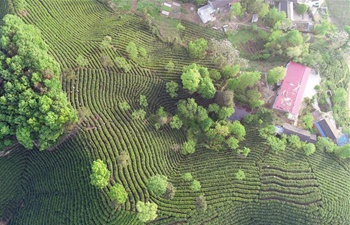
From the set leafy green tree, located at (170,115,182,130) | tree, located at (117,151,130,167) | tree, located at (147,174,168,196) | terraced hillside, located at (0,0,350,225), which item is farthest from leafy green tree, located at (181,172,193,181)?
A: tree, located at (117,151,130,167)

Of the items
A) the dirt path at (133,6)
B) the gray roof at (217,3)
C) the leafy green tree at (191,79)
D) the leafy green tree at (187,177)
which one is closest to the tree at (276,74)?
the leafy green tree at (191,79)

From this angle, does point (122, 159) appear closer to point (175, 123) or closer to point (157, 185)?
point (157, 185)

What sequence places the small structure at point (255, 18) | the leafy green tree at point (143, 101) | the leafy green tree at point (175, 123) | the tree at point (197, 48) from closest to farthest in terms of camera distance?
the leafy green tree at point (175, 123) → the leafy green tree at point (143, 101) → the tree at point (197, 48) → the small structure at point (255, 18)

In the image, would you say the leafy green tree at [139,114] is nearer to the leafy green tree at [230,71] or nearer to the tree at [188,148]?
the tree at [188,148]

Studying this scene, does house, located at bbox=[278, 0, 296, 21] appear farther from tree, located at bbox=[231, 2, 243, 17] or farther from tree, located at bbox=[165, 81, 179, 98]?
tree, located at bbox=[165, 81, 179, 98]

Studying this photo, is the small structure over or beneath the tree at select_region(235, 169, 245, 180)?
over

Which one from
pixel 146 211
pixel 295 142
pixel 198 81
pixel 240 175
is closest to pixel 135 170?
pixel 146 211

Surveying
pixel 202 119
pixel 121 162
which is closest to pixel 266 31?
pixel 202 119
